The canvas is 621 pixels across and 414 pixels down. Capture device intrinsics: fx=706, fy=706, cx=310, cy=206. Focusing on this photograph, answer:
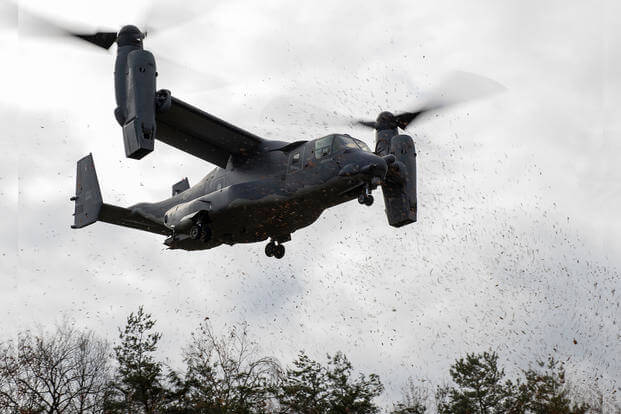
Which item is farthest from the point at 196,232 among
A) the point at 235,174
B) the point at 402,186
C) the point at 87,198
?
the point at 402,186

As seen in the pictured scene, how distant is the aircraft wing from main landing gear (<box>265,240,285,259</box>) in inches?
118

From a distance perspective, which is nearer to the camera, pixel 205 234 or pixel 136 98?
pixel 136 98

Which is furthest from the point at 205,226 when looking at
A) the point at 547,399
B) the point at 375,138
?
the point at 547,399

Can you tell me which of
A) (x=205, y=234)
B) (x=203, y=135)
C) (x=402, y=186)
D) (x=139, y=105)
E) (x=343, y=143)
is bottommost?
(x=205, y=234)

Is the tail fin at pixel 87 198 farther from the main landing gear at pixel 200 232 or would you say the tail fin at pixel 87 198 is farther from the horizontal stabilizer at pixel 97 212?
the main landing gear at pixel 200 232

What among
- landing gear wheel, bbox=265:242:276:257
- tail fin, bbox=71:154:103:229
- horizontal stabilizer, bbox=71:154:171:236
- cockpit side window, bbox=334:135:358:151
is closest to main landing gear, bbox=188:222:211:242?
landing gear wheel, bbox=265:242:276:257

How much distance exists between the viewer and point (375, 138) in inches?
968

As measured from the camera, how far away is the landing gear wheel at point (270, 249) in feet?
76.1

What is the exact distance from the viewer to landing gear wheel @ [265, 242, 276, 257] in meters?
23.2

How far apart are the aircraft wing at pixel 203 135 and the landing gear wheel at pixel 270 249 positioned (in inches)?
117

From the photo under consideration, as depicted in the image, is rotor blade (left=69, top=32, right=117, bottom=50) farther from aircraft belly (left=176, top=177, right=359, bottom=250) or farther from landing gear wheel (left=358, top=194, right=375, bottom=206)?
landing gear wheel (left=358, top=194, right=375, bottom=206)

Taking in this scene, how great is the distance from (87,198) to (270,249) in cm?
668

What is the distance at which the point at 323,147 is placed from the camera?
20.4 metres

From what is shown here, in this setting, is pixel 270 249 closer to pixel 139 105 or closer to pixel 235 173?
pixel 235 173
